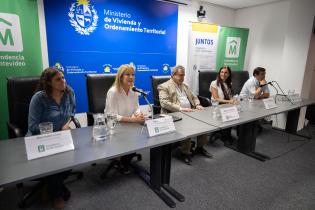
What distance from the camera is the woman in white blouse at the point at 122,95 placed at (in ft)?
6.70

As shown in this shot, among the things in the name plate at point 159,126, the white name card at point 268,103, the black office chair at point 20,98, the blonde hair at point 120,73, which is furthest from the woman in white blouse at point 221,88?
the black office chair at point 20,98

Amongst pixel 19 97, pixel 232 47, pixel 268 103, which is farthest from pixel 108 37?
pixel 232 47

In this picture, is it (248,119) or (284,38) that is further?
(284,38)

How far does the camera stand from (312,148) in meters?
3.13

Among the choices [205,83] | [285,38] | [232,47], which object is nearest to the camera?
[205,83]

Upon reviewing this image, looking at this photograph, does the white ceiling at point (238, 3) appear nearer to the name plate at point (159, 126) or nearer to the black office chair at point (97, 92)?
the black office chair at point (97, 92)

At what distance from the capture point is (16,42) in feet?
7.82

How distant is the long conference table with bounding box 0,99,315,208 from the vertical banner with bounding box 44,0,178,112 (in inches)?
61.2

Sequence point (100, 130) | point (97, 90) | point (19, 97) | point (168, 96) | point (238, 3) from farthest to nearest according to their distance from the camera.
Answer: point (238, 3) < point (168, 96) < point (97, 90) < point (19, 97) < point (100, 130)

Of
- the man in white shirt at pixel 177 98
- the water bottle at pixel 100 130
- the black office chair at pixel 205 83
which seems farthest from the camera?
the black office chair at pixel 205 83

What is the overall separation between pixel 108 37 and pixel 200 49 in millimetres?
1740

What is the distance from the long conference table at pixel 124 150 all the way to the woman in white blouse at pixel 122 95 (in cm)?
30

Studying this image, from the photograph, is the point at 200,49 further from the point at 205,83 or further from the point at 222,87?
the point at 222,87

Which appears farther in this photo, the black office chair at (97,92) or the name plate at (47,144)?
the black office chair at (97,92)
